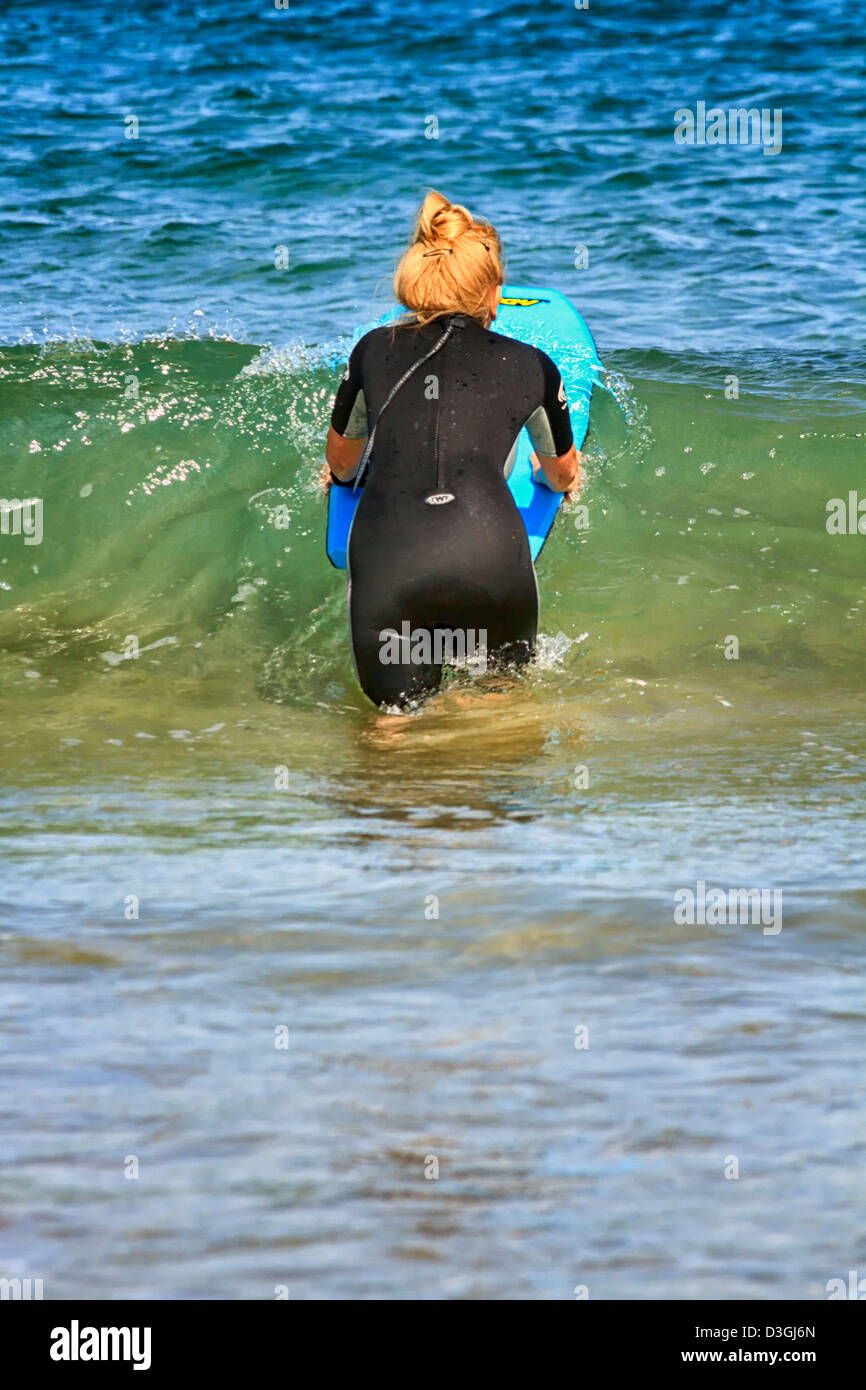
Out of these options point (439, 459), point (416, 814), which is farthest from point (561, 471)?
point (416, 814)

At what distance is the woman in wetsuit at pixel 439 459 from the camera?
3.69 m

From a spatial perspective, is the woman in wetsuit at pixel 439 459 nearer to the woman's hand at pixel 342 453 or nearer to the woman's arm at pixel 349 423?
the woman's arm at pixel 349 423

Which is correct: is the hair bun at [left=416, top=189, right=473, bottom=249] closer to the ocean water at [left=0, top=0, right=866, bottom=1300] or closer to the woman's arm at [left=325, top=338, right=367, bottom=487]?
the woman's arm at [left=325, top=338, right=367, bottom=487]

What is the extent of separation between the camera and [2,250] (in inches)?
402

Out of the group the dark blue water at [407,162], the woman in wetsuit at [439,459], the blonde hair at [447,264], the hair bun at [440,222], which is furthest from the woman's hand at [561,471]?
the dark blue water at [407,162]

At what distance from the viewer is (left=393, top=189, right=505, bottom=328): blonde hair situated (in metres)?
3.66

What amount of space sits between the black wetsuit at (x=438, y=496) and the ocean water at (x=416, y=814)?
27 cm

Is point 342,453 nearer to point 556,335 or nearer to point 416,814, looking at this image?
point 416,814

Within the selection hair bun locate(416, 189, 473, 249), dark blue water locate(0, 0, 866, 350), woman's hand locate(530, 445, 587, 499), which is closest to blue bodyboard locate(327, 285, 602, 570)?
woman's hand locate(530, 445, 587, 499)

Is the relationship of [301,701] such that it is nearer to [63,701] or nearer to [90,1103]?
[63,701]

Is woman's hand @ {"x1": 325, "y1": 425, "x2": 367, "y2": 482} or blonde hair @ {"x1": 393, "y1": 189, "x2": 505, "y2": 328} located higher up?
blonde hair @ {"x1": 393, "y1": 189, "x2": 505, "y2": 328}
